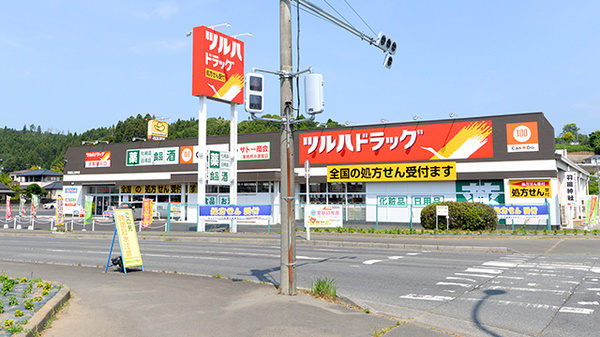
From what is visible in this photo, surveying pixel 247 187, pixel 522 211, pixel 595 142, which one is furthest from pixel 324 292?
pixel 595 142

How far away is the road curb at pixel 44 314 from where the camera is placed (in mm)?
5546

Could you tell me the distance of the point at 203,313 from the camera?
6.94m

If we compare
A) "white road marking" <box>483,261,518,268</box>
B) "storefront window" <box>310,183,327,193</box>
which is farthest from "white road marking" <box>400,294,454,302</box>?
"storefront window" <box>310,183,327,193</box>

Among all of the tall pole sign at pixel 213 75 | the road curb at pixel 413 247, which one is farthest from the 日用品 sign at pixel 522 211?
the tall pole sign at pixel 213 75

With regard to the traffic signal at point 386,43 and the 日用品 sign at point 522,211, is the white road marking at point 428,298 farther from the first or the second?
the 日用品 sign at point 522,211

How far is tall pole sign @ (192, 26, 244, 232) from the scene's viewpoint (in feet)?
89.7

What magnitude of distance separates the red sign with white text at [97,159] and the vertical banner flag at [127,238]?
3235cm

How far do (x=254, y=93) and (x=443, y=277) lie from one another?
6616mm

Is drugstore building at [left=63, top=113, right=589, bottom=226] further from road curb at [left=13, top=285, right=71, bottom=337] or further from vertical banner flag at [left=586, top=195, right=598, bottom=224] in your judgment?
road curb at [left=13, top=285, right=71, bottom=337]

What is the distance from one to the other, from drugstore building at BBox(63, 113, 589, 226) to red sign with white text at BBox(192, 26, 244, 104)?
439cm

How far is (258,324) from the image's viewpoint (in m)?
6.28

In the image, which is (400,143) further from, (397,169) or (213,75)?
(213,75)

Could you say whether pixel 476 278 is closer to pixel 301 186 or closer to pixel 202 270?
pixel 202 270

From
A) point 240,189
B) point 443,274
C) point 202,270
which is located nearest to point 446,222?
point 443,274
